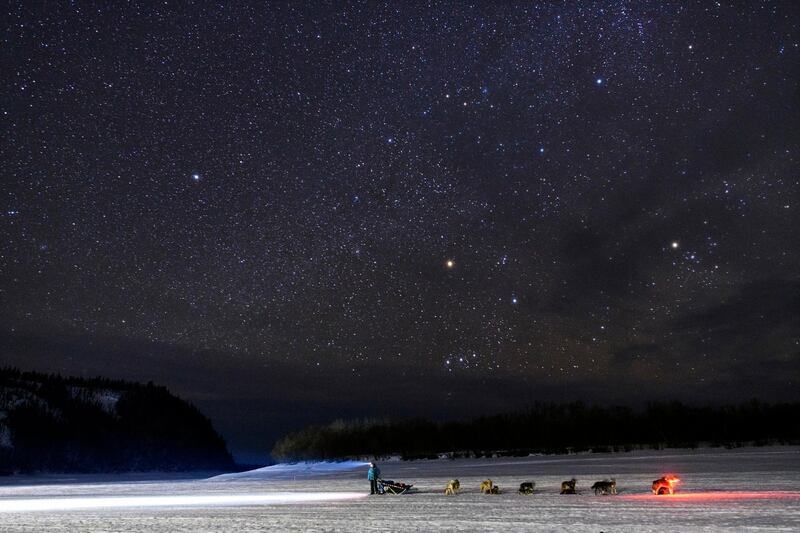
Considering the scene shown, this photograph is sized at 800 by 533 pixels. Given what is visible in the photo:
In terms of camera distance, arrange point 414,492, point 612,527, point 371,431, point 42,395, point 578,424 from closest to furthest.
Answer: point 612,527
point 414,492
point 578,424
point 371,431
point 42,395

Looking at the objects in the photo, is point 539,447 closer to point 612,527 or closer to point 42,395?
point 612,527

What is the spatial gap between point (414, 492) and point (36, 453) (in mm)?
153751

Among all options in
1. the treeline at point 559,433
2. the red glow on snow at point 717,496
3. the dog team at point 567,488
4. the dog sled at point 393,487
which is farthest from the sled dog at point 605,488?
the treeline at point 559,433

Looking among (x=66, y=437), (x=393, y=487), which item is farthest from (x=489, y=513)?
(x=66, y=437)

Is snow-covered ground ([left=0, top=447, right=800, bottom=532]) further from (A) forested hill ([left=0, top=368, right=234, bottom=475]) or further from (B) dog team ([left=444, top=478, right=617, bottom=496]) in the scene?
(A) forested hill ([left=0, top=368, right=234, bottom=475])

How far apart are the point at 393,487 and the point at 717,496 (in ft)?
Answer: 47.0

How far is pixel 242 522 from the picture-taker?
21.0 meters

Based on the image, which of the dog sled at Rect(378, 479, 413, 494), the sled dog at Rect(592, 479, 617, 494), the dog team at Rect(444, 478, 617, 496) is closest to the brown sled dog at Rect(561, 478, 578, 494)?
the dog team at Rect(444, 478, 617, 496)

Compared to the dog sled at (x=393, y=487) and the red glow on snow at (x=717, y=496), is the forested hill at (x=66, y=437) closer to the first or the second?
the dog sled at (x=393, y=487)

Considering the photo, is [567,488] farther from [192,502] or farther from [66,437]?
[66,437]

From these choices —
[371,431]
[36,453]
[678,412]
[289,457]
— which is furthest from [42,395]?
[678,412]

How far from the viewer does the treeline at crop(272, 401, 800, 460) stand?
108875 millimetres

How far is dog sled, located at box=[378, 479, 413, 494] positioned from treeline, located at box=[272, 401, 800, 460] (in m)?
69.1

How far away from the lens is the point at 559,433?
128 metres
